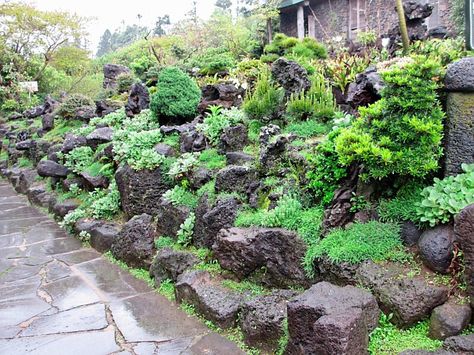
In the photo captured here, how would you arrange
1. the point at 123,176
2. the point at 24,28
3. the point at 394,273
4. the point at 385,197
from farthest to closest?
the point at 24,28 < the point at 123,176 < the point at 385,197 < the point at 394,273

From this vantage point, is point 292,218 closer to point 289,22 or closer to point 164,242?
point 164,242

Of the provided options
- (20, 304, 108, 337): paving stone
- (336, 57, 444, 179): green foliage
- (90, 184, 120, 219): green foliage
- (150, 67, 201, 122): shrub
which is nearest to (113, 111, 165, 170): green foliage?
(150, 67, 201, 122): shrub

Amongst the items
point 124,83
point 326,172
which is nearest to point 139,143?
point 326,172

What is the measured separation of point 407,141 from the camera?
13.8 feet

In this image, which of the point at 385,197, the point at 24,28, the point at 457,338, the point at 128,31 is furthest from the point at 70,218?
the point at 128,31

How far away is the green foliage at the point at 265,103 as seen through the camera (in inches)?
291

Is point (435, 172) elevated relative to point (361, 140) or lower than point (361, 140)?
lower

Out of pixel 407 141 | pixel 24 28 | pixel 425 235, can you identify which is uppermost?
pixel 24 28

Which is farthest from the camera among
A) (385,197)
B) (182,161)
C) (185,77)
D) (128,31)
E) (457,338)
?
(128,31)

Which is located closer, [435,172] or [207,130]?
[435,172]

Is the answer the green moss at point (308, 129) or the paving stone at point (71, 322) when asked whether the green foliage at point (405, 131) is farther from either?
the paving stone at point (71, 322)

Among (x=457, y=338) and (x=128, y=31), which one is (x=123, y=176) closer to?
(x=457, y=338)

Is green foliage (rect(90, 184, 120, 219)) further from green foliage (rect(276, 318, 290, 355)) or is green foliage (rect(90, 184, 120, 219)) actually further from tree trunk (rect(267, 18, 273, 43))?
tree trunk (rect(267, 18, 273, 43))

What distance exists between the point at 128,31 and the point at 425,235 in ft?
203
